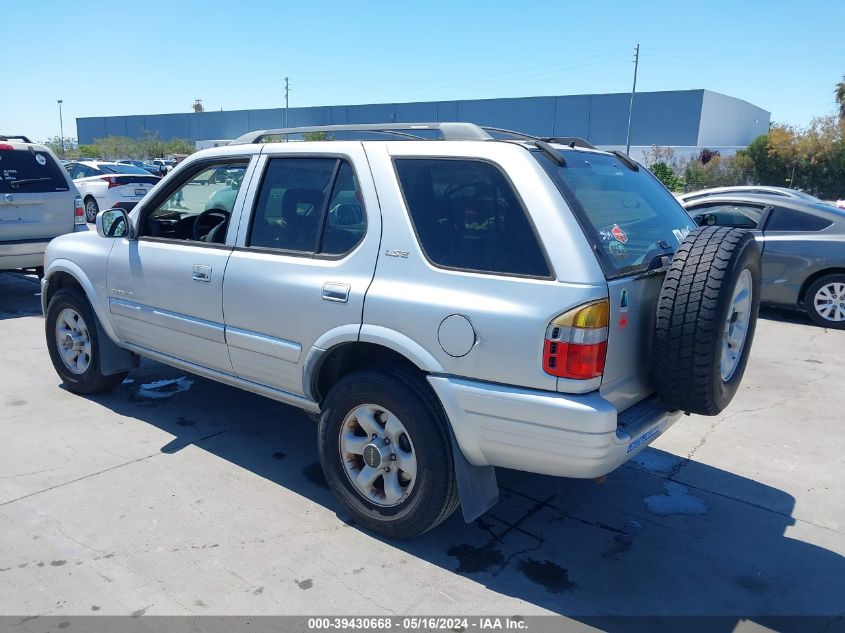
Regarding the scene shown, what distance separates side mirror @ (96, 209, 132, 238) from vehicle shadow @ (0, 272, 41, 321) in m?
4.41

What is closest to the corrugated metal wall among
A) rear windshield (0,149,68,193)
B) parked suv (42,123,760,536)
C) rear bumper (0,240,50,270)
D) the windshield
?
the windshield

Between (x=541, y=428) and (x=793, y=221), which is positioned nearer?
(x=541, y=428)

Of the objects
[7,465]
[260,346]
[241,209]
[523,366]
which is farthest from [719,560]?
[7,465]

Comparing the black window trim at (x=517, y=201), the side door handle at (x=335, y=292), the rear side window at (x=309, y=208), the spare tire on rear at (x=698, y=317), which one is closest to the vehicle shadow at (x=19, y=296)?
the rear side window at (x=309, y=208)

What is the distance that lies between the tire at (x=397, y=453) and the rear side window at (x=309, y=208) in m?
0.76

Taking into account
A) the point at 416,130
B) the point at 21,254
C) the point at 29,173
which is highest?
the point at 416,130

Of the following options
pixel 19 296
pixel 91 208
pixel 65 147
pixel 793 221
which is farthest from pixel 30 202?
pixel 65 147

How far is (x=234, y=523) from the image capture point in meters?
3.59

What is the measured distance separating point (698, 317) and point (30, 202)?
819 cm

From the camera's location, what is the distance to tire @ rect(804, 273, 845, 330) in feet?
27.6

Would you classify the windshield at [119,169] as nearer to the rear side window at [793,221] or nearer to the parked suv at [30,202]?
the parked suv at [30,202]

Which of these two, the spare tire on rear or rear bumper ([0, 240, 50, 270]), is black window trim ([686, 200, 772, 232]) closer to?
the spare tire on rear

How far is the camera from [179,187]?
462cm

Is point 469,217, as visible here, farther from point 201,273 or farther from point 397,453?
point 201,273
